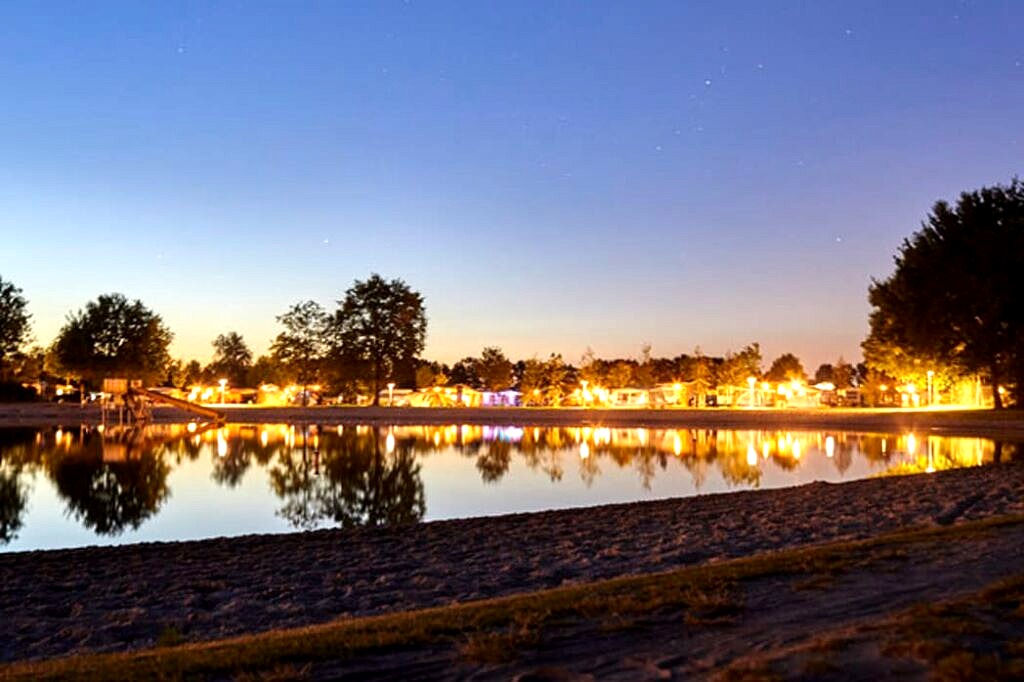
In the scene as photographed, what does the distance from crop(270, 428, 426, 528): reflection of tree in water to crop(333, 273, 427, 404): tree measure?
46.9 meters

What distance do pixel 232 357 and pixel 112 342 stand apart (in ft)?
164

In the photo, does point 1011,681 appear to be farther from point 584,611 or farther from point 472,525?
point 472,525

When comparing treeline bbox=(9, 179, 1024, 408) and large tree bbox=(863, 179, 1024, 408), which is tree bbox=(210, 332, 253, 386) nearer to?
treeline bbox=(9, 179, 1024, 408)

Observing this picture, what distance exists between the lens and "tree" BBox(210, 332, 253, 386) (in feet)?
446

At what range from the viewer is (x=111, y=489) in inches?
881

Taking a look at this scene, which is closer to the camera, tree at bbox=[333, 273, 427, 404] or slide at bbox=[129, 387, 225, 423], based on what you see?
slide at bbox=[129, 387, 225, 423]

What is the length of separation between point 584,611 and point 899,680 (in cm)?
238

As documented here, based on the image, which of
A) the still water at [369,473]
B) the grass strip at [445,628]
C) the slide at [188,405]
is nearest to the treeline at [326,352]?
the slide at [188,405]

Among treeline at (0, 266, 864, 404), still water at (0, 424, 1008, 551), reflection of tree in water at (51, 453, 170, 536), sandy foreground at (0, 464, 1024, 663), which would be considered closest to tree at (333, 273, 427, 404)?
treeline at (0, 266, 864, 404)

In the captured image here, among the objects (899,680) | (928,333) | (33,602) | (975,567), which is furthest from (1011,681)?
(928,333)

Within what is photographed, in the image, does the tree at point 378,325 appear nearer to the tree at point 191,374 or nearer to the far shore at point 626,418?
the far shore at point 626,418

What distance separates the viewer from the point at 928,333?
45.5m

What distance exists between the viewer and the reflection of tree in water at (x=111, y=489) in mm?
17875

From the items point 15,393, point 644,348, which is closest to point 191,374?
point 15,393
